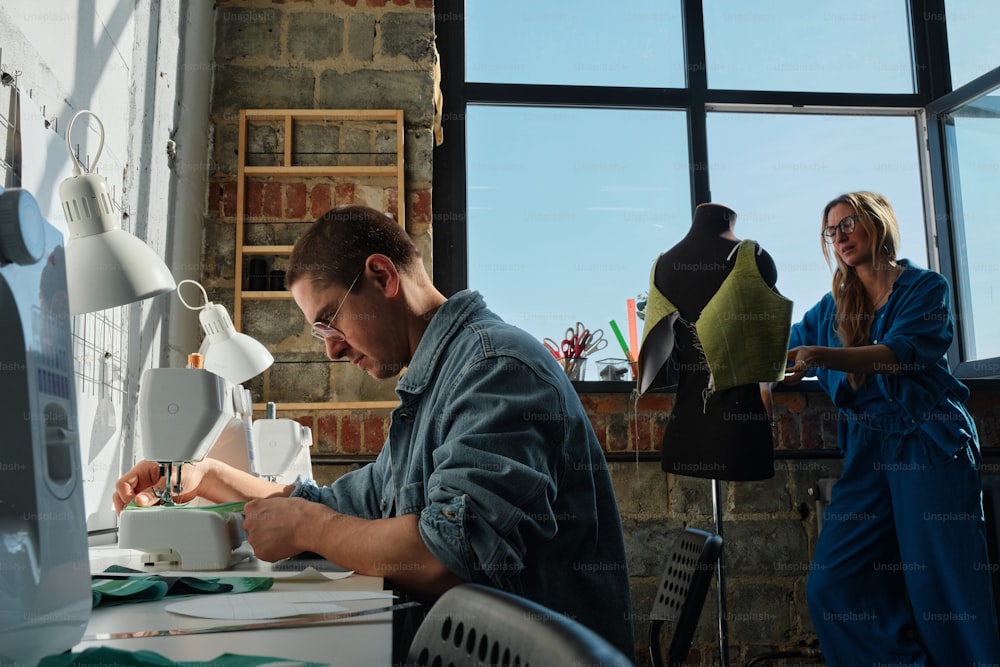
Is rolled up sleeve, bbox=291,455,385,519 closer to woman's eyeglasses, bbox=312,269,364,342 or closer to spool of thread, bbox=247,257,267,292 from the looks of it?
woman's eyeglasses, bbox=312,269,364,342

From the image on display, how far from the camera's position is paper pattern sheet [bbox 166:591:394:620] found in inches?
35.5

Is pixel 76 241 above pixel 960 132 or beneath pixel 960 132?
beneath

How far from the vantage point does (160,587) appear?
1.03 m

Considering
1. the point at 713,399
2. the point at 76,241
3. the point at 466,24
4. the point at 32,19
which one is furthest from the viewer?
the point at 466,24

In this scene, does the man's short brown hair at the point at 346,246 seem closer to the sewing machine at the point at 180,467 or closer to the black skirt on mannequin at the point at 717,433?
the sewing machine at the point at 180,467

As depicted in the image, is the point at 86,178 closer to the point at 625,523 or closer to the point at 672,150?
the point at 625,523

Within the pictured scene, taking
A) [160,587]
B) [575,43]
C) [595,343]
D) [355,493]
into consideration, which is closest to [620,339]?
[595,343]

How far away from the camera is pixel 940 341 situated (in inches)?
110

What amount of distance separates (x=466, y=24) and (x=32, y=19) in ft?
7.69

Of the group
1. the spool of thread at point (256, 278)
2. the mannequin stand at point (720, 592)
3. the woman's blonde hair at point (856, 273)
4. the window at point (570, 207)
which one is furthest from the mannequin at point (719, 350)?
the spool of thread at point (256, 278)

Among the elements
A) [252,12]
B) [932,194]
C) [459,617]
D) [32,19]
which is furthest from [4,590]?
[932,194]

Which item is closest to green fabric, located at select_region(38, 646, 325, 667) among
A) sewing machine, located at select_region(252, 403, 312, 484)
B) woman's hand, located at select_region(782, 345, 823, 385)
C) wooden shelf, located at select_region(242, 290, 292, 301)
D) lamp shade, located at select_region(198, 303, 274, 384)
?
lamp shade, located at select_region(198, 303, 274, 384)

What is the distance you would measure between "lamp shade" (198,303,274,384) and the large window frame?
137 centimetres

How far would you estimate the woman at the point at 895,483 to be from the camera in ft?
8.73
